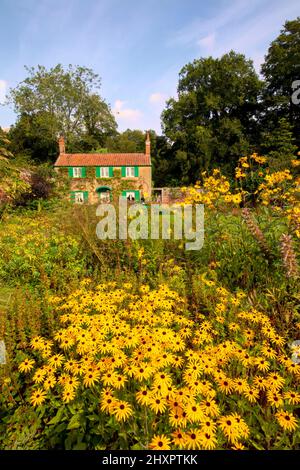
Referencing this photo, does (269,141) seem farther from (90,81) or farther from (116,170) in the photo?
(90,81)

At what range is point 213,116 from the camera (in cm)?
Result: 2770

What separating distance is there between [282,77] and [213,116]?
6.94 metres

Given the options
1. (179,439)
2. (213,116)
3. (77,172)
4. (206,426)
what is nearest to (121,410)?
(179,439)

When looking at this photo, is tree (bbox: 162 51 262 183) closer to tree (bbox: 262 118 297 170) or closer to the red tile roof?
tree (bbox: 262 118 297 170)

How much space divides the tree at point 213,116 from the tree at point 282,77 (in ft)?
4.08

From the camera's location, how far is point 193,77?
27.4m

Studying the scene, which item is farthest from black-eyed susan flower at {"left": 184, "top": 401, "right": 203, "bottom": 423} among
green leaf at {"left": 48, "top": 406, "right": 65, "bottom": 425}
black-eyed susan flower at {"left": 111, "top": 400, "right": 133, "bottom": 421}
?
green leaf at {"left": 48, "top": 406, "right": 65, "bottom": 425}

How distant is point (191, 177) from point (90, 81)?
1665 centimetres

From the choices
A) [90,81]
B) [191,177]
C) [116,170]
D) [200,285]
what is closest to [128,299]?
[200,285]

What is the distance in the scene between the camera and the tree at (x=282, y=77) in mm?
23875

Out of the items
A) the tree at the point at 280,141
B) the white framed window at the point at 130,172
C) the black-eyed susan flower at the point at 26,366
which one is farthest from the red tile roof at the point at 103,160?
the black-eyed susan flower at the point at 26,366

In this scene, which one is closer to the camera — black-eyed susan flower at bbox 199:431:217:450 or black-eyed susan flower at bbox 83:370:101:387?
black-eyed susan flower at bbox 199:431:217:450

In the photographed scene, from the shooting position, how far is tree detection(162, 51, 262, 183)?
25250mm

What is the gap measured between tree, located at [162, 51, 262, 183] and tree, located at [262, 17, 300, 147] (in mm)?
Result: 1245
